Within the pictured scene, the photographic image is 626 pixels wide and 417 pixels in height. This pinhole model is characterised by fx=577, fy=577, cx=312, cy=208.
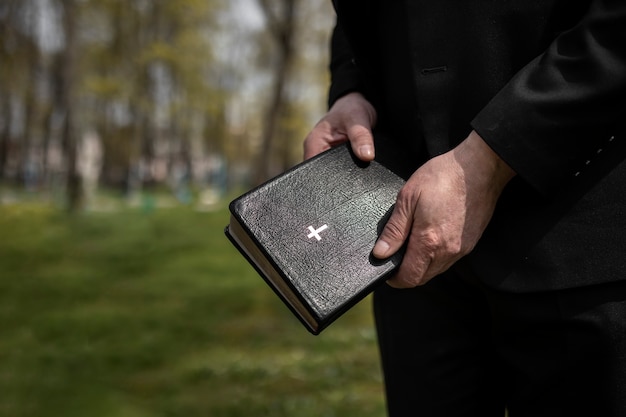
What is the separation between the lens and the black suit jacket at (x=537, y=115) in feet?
2.89

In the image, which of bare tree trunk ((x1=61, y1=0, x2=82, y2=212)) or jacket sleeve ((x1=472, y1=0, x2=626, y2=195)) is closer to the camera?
jacket sleeve ((x1=472, y1=0, x2=626, y2=195))

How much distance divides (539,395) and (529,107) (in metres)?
0.49

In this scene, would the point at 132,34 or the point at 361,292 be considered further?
the point at 132,34

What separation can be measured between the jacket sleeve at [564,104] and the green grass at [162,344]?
248 cm

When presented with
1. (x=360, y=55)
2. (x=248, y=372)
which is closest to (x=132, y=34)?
(x=248, y=372)

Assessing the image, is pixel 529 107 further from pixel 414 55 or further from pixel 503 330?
pixel 503 330

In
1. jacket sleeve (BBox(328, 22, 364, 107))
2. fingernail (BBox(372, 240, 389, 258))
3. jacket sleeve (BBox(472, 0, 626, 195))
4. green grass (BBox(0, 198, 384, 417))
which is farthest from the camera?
green grass (BBox(0, 198, 384, 417))

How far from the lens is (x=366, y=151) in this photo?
1.12 m

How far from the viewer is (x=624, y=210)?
3.05 feet

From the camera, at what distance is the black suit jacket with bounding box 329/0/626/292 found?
88 cm

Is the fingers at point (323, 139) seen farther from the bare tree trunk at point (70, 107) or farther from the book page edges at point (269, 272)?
the bare tree trunk at point (70, 107)

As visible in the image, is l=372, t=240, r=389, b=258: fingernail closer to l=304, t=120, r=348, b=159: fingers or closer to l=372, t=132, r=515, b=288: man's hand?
l=372, t=132, r=515, b=288: man's hand

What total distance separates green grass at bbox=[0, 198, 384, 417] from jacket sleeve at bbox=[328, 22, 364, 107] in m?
2.15

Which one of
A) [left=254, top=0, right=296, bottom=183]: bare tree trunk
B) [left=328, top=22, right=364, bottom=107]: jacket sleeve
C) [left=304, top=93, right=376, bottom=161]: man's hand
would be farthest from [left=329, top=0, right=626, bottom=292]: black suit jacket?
[left=254, top=0, right=296, bottom=183]: bare tree trunk
